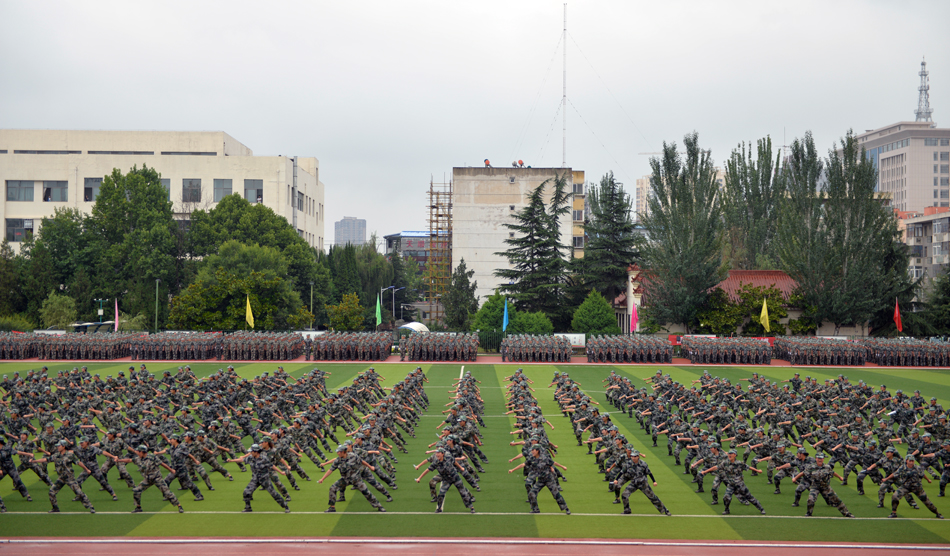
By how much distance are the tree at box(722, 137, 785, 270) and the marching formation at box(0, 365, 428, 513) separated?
48155 millimetres

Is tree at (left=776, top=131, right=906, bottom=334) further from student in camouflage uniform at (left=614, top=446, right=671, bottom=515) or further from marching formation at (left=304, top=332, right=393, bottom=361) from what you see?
student in camouflage uniform at (left=614, top=446, right=671, bottom=515)

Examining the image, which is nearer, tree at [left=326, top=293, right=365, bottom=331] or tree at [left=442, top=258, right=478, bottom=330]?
tree at [left=442, top=258, right=478, bottom=330]

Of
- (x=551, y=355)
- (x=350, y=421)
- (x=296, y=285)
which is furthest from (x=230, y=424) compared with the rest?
(x=296, y=285)

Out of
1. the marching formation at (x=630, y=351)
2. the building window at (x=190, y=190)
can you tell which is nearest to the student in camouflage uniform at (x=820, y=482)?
the marching formation at (x=630, y=351)

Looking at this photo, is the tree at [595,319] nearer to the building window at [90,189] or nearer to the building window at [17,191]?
the building window at [90,189]

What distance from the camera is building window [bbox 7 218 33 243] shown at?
75688mm

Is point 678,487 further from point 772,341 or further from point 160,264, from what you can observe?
point 160,264

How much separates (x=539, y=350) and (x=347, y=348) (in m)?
11.4

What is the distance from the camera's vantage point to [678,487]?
16.1 metres

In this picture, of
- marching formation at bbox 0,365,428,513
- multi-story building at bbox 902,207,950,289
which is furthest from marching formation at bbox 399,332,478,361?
multi-story building at bbox 902,207,950,289

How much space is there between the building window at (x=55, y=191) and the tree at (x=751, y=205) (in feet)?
228

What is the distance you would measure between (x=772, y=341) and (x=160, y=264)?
48.4 meters

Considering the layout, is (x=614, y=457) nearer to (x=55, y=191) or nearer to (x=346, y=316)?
(x=346, y=316)

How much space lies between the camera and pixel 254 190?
79562mm
